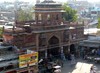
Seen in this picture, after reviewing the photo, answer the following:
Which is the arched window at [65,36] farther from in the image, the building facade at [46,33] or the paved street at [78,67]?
the paved street at [78,67]

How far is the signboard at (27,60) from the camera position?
2054 cm

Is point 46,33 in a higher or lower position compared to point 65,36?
higher

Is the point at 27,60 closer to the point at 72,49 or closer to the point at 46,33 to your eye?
the point at 46,33

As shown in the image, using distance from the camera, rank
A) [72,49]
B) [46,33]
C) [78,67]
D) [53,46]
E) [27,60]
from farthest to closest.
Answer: [72,49] → [53,46] → [46,33] → [78,67] → [27,60]

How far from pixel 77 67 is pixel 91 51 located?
5.49m

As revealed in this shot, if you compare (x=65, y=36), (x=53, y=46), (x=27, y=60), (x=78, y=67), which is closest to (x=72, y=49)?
(x=65, y=36)

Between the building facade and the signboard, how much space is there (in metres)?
2.99

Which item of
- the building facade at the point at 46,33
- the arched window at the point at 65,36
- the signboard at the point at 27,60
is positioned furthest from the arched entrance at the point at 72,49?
the signboard at the point at 27,60

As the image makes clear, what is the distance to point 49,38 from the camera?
27.5 meters

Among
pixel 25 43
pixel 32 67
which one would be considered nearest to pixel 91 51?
pixel 25 43

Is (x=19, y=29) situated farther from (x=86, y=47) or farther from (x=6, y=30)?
(x=86, y=47)

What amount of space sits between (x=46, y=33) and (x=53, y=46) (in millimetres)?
1887

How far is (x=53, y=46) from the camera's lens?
2816 cm

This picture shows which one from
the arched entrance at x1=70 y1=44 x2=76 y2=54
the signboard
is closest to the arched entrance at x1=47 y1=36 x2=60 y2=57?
the arched entrance at x1=70 y1=44 x2=76 y2=54
